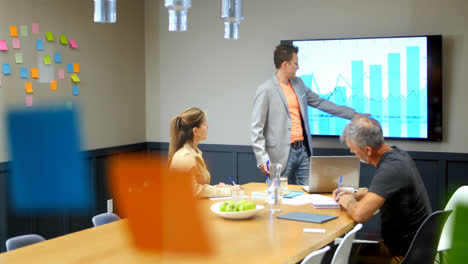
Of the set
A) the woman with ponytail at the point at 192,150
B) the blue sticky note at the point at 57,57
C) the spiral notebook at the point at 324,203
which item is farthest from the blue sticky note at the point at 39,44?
the spiral notebook at the point at 324,203

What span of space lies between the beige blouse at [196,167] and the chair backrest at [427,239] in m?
1.18

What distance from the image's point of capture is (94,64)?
504cm

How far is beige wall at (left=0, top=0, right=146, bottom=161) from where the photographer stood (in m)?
4.20

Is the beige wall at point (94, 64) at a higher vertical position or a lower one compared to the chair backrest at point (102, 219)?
higher

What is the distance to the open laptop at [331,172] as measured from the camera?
3145 millimetres

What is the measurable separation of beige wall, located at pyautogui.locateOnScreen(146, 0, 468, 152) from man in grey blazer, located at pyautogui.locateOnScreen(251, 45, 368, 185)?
0.69m

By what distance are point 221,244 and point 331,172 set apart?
51.4 inches

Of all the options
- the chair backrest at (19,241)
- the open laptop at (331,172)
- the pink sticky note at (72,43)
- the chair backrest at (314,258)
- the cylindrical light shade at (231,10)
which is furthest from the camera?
the pink sticky note at (72,43)

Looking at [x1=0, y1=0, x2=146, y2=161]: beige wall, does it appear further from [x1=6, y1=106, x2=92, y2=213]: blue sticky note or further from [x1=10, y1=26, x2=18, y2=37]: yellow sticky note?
[x1=6, y1=106, x2=92, y2=213]: blue sticky note

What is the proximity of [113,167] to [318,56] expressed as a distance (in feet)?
7.97

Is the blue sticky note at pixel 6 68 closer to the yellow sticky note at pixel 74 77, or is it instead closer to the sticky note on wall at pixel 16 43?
the sticky note on wall at pixel 16 43

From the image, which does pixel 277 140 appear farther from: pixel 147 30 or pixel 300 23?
pixel 147 30

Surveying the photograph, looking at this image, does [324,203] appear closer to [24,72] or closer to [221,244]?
[221,244]

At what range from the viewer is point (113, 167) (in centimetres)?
546
